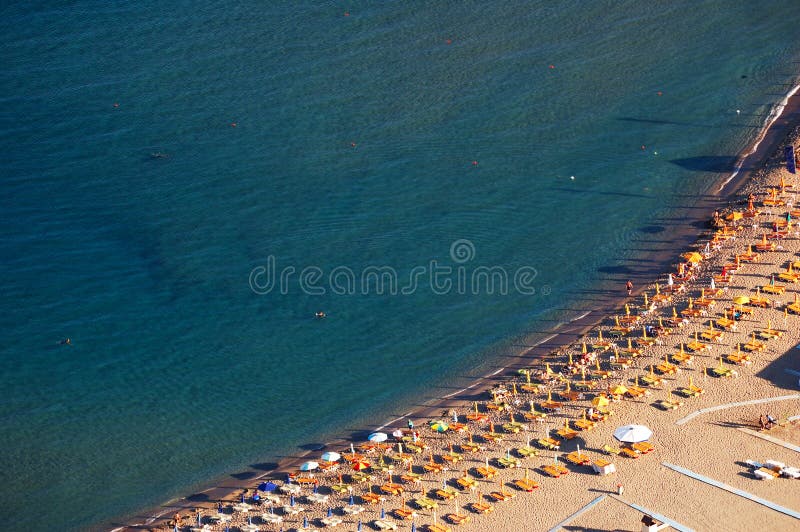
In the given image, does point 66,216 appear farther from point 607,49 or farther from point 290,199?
point 607,49

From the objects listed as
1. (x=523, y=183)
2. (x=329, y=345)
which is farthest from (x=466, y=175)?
(x=329, y=345)

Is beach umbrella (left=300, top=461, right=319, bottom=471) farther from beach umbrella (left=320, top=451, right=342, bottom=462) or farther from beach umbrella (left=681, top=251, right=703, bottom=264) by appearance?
beach umbrella (left=681, top=251, right=703, bottom=264)

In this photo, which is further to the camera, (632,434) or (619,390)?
(619,390)

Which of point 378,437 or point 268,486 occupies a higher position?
point 378,437

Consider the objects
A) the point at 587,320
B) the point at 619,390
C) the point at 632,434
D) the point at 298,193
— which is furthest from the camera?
the point at 298,193

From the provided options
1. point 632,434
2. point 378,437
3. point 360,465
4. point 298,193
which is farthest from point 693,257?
point 298,193

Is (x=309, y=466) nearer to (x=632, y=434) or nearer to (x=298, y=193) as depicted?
(x=632, y=434)

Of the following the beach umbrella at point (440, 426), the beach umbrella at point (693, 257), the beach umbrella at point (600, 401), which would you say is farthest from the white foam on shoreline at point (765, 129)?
the beach umbrella at point (440, 426)

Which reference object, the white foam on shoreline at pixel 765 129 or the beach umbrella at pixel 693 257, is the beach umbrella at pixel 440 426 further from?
the white foam on shoreline at pixel 765 129

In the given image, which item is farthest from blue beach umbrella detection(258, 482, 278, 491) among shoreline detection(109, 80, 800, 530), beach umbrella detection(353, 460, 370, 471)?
beach umbrella detection(353, 460, 370, 471)
